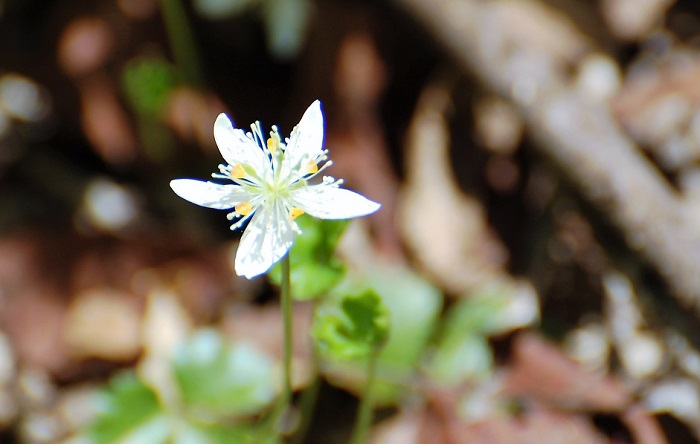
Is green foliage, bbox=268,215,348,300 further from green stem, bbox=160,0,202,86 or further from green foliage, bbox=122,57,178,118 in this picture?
green stem, bbox=160,0,202,86

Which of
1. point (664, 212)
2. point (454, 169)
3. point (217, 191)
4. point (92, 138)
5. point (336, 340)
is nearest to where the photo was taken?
point (217, 191)

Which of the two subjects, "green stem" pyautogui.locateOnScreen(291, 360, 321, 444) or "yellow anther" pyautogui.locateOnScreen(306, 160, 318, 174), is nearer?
"yellow anther" pyautogui.locateOnScreen(306, 160, 318, 174)

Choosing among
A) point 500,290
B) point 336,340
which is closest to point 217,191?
point 336,340

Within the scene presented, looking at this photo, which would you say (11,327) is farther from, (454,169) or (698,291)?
(698,291)

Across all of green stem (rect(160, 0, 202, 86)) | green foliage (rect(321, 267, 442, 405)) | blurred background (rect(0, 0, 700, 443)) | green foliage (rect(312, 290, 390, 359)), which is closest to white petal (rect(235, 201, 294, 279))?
green foliage (rect(312, 290, 390, 359))

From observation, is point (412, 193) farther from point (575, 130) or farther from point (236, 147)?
point (236, 147)

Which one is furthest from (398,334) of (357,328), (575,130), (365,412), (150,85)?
(150,85)
